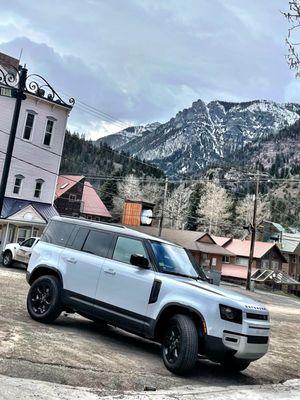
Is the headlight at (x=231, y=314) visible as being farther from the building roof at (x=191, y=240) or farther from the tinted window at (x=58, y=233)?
the building roof at (x=191, y=240)

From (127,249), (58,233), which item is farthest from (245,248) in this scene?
(127,249)

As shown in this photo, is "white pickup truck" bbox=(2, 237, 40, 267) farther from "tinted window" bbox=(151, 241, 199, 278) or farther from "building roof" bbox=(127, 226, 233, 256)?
"building roof" bbox=(127, 226, 233, 256)

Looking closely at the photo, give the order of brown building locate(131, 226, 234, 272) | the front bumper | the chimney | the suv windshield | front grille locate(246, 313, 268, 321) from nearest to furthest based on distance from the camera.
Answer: the front bumper
front grille locate(246, 313, 268, 321)
the suv windshield
the chimney
brown building locate(131, 226, 234, 272)

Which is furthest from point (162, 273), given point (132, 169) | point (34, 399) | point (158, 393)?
point (132, 169)

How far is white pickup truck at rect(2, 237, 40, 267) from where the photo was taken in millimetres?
25000

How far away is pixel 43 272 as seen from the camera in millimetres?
10156

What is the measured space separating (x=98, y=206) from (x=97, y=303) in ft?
216

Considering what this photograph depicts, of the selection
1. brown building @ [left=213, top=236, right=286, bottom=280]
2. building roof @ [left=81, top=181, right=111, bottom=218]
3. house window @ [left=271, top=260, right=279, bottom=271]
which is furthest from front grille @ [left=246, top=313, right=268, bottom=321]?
house window @ [left=271, top=260, right=279, bottom=271]

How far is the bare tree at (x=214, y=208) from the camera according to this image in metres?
97.5

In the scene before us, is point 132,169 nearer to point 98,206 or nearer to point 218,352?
point 98,206

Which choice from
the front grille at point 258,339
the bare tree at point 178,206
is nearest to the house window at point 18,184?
the front grille at point 258,339

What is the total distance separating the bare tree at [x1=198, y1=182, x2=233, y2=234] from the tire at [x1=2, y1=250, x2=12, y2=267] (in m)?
69.4

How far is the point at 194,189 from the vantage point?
10862 cm

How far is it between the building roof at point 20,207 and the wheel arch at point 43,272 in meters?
22.1
